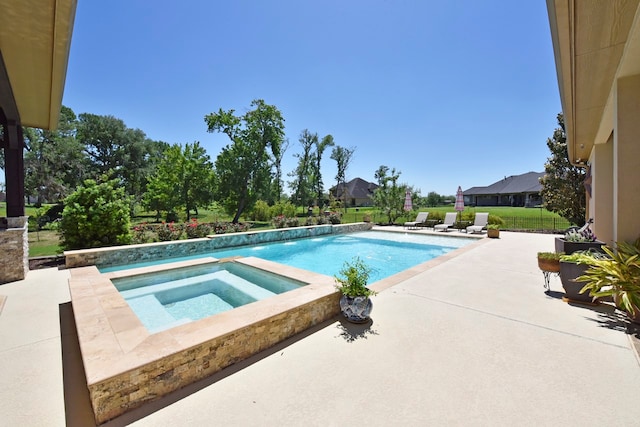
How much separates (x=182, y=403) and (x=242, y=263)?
4.40m

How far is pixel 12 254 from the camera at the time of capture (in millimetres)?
5629

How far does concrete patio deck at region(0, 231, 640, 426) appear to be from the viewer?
203cm

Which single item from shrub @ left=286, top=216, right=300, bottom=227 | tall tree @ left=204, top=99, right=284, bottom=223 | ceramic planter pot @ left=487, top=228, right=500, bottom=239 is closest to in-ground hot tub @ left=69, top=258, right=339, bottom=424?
ceramic planter pot @ left=487, top=228, right=500, bottom=239

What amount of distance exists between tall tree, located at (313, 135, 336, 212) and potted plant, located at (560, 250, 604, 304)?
30683mm

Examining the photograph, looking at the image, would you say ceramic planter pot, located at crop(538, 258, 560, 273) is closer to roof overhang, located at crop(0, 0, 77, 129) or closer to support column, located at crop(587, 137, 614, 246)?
support column, located at crop(587, 137, 614, 246)

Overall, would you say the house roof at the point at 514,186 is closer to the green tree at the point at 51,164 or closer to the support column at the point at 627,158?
the support column at the point at 627,158

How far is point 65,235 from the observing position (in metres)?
7.51

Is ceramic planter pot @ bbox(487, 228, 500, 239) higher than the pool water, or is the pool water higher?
ceramic planter pot @ bbox(487, 228, 500, 239)

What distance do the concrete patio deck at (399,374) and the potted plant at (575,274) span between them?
0.27 metres

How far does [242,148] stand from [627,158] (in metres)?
21.0

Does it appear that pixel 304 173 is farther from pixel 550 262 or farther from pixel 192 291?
pixel 550 262

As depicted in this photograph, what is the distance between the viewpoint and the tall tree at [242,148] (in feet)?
68.3

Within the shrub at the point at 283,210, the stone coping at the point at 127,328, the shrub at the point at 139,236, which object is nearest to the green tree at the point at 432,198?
the shrub at the point at 283,210

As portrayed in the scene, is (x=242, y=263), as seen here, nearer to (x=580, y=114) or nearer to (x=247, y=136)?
(x=580, y=114)
